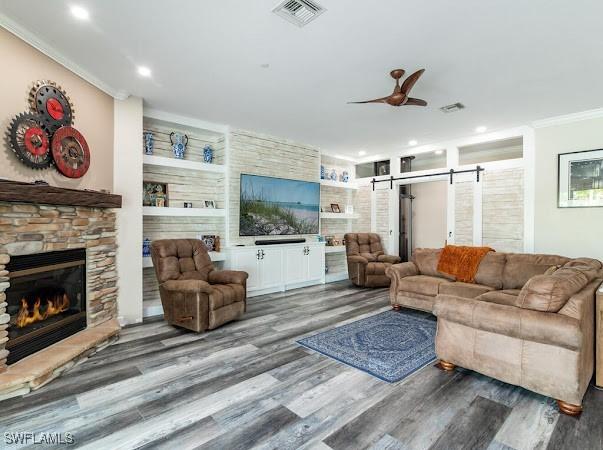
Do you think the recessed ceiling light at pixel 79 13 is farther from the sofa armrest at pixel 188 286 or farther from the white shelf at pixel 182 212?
the sofa armrest at pixel 188 286

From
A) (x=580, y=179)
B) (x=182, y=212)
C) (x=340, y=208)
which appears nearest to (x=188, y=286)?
(x=182, y=212)

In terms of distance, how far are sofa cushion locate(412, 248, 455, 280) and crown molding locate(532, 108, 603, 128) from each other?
2.40 m

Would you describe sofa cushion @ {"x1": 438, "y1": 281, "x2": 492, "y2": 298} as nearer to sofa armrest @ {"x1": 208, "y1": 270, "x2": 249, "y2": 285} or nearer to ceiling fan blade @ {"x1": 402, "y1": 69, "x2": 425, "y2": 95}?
ceiling fan blade @ {"x1": 402, "y1": 69, "x2": 425, "y2": 95}

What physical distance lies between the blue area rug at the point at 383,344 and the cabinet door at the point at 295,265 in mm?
1858

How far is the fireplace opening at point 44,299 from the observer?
2496 mm

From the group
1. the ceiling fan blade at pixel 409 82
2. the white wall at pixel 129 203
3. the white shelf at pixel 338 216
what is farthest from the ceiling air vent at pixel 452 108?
the white wall at pixel 129 203

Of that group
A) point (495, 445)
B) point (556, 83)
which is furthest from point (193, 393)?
point (556, 83)

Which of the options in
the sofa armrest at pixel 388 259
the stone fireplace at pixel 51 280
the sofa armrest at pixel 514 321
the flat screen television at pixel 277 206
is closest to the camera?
the sofa armrest at pixel 514 321

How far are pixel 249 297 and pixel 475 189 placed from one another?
4.22m

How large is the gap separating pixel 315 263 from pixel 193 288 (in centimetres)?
292

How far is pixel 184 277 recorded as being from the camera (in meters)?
3.82

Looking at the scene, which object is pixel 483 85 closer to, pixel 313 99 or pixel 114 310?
pixel 313 99

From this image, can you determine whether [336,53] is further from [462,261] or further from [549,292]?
[462,261]

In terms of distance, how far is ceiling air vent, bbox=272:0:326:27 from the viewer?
2.19 meters
